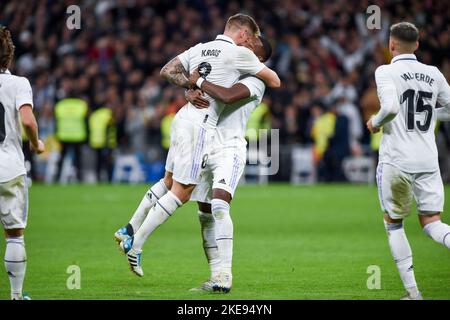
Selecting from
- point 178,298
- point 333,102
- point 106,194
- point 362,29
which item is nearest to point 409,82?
point 178,298

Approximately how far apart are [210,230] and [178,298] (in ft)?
4.06

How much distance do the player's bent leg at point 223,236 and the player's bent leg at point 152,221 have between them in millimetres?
398

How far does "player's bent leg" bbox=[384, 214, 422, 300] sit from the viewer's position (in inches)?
319

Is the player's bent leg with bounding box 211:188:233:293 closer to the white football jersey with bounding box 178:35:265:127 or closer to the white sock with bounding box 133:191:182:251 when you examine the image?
the white sock with bounding box 133:191:182:251

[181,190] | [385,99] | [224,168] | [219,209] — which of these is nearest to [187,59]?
[224,168]

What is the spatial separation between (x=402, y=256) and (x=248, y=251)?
4.65 m

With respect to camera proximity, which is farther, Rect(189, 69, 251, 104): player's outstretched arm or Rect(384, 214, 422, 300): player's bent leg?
Rect(189, 69, 251, 104): player's outstretched arm

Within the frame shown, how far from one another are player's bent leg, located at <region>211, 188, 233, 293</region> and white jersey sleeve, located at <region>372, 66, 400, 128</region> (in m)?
1.67

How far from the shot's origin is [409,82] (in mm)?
8188

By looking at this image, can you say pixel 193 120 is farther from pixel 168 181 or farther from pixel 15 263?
pixel 15 263

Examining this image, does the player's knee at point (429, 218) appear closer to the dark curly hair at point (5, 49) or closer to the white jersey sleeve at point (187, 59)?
the white jersey sleeve at point (187, 59)

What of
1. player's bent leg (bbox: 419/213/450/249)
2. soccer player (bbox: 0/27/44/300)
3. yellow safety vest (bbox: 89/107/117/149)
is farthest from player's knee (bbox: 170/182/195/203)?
yellow safety vest (bbox: 89/107/117/149)

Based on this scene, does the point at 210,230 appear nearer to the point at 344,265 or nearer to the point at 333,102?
the point at 344,265

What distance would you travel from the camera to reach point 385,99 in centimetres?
798
